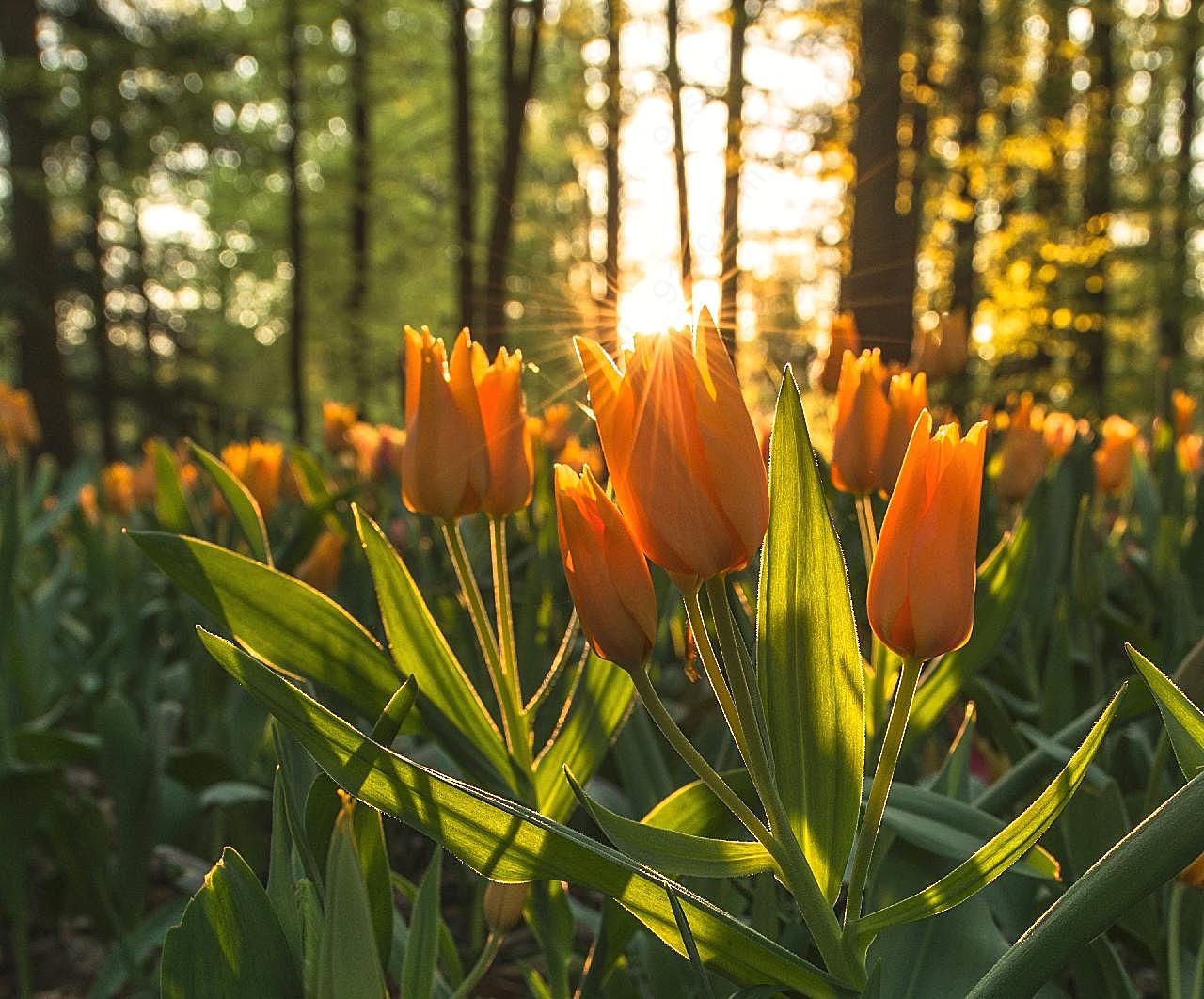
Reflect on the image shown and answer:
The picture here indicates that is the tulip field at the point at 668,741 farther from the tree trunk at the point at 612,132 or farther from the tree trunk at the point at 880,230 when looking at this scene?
the tree trunk at the point at 612,132

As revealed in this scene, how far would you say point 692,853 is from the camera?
0.73 meters

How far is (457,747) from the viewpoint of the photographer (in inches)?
37.9

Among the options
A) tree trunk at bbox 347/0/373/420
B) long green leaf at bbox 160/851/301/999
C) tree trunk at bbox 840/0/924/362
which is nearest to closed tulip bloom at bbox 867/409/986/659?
long green leaf at bbox 160/851/301/999

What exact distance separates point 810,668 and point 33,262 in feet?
38.8

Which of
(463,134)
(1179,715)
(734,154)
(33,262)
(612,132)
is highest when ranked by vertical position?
(612,132)

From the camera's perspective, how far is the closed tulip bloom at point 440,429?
96cm

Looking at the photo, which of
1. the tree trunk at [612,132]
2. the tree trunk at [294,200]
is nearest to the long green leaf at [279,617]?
the tree trunk at [612,132]

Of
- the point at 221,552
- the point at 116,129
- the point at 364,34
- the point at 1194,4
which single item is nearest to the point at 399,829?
the point at 221,552

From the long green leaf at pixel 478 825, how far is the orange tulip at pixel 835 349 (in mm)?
1299

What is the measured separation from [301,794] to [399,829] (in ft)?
2.49

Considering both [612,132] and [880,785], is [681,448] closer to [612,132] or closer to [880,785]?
[880,785]

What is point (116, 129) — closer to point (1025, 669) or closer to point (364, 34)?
point (364, 34)

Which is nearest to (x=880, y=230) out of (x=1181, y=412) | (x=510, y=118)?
(x=1181, y=412)

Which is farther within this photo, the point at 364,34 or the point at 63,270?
the point at 364,34
